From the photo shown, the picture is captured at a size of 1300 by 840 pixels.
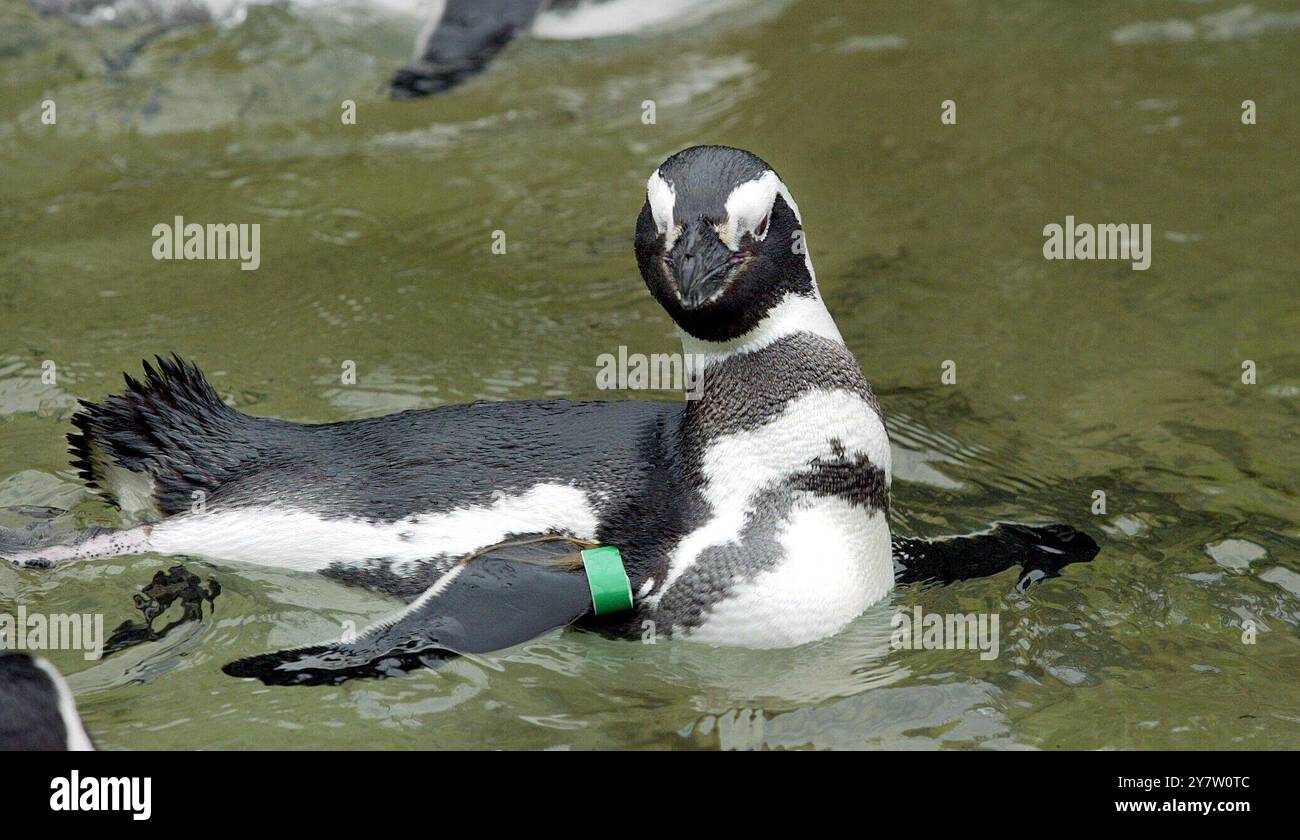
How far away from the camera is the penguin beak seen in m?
4.25

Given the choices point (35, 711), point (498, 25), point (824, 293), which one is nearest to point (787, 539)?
point (35, 711)

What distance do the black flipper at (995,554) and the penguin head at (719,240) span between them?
1004 millimetres

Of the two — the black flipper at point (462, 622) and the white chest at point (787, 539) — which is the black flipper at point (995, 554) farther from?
the black flipper at point (462, 622)

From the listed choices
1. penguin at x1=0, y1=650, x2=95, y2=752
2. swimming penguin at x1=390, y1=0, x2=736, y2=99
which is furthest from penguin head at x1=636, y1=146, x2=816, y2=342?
swimming penguin at x1=390, y1=0, x2=736, y2=99

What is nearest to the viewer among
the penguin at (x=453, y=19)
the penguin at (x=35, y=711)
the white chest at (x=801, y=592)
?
the penguin at (x=35, y=711)

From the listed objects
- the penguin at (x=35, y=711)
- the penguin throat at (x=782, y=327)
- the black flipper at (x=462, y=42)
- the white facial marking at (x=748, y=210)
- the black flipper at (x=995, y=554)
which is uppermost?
the black flipper at (x=462, y=42)

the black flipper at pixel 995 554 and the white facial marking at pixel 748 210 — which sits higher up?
the white facial marking at pixel 748 210

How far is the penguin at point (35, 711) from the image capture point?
339 cm

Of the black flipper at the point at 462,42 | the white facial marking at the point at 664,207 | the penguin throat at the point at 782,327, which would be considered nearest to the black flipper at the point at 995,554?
the penguin throat at the point at 782,327

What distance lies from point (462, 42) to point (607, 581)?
219 inches

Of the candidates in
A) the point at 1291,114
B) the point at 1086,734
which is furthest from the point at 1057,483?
the point at 1291,114

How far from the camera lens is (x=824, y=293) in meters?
6.93
